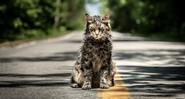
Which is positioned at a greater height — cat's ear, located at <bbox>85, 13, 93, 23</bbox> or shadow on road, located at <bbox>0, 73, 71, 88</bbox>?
cat's ear, located at <bbox>85, 13, 93, 23</bbox>

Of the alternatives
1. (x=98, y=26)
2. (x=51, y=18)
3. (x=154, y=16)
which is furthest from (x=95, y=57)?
(x=154, y=16)

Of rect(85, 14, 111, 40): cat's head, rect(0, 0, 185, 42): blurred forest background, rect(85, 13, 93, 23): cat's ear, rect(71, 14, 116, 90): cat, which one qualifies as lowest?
rect(71, 14, 116, 90): cat

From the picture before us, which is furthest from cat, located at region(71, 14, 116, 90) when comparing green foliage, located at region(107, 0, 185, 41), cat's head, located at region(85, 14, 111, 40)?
green foliage, located at region(107, 0, 185, 41)

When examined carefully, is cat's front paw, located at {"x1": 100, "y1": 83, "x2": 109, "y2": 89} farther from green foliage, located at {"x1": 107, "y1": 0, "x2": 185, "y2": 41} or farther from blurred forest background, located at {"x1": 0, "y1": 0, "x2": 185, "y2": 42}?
green foliage, located at {"x1": 107, "y1": 0, "x2": 185, "y2": 41}

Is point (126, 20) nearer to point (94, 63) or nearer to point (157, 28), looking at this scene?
point (157, 28)

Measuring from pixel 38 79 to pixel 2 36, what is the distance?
3027cm

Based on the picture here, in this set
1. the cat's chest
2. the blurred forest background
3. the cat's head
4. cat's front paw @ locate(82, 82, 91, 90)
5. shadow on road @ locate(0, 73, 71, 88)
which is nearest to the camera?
the cat's head

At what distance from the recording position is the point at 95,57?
27.2ft

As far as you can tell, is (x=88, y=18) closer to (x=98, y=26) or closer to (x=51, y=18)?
(x=98, y=26)

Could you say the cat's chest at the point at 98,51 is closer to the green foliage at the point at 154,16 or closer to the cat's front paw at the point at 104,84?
the cat's front paw at the point at 104,84

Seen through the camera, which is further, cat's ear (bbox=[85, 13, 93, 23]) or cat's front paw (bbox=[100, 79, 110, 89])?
cat's front paw (bbox=[100, 79, 110, 89])

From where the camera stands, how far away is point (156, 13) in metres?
65.3

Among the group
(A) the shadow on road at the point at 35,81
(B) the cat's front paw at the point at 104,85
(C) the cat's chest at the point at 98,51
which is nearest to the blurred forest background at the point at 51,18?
(A) the shadow on road at the point at 35,81

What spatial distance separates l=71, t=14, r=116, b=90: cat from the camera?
320 inches
